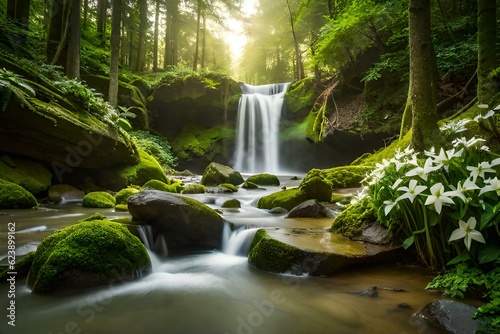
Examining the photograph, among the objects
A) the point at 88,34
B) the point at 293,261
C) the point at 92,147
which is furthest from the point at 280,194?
the point at 88,34

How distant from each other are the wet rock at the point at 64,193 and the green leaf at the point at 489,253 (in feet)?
28.7

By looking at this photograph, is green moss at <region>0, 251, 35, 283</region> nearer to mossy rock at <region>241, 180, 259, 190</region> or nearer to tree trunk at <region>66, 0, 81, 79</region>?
mossy rock at <region>241, 180, 259, 190</region>

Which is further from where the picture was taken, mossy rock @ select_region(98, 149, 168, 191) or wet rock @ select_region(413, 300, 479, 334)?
mossy rock @ select_region(98, 149, 168, 191)

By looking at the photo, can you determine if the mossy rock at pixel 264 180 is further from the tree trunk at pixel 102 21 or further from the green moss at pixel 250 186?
the tree trunk at pixel 102 21

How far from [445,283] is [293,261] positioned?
4.77 ft

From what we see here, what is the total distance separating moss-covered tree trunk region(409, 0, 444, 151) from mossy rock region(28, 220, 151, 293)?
4.56m

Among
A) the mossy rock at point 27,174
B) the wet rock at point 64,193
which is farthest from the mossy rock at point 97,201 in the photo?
the mossy rock at point 27,174

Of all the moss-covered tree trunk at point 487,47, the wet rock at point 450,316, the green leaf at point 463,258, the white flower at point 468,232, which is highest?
the moss-covered tree trunk at point 487,47

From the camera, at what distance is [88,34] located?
19453 millimetres

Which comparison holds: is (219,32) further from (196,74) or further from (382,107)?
(382,107)

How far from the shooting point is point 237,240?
15.7 ft

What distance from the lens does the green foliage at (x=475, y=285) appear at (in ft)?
6.33

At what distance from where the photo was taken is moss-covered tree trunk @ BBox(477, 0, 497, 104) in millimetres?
6234

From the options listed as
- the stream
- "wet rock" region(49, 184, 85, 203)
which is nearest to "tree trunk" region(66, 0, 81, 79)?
"wet rock" region(49, 184, 85, 203)
